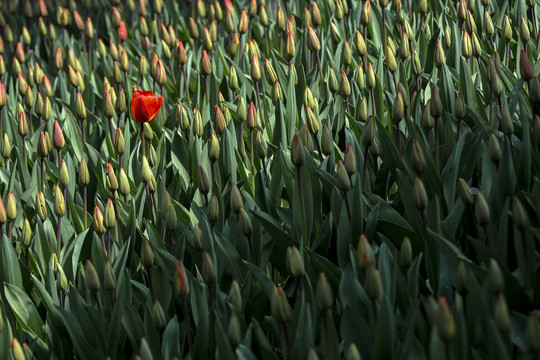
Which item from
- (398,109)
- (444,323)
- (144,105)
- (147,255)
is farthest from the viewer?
(144,105)

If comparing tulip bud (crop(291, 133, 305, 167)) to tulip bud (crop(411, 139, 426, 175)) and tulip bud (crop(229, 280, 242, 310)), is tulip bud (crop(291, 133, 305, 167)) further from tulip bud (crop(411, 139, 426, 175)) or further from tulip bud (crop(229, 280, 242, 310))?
tulip bud (crop(229, 280, 242, 310))

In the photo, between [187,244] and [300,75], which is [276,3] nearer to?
[300,75]

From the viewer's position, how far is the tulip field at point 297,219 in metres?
1.52

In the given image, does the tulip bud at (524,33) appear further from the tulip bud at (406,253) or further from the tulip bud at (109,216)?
the tulip bud at (109,216)

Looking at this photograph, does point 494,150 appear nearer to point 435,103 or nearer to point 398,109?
point 435,103

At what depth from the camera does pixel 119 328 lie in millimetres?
1691

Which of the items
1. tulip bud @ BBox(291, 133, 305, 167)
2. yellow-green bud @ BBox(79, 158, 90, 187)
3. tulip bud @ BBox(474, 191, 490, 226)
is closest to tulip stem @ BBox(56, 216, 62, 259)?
yellow-green bud @ BBox(79, 158, 90, 187)

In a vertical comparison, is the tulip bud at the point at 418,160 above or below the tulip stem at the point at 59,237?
above

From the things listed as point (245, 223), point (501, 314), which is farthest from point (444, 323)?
point (245, 223)

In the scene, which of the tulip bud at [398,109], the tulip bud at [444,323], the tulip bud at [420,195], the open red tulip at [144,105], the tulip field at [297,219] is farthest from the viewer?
the open red tulip at [144,105]

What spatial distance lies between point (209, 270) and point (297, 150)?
382 millimetres

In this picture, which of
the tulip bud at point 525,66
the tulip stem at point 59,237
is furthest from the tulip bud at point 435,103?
the tulip stem at point 59,237

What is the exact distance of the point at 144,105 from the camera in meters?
2.44

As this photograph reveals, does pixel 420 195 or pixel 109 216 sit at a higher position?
pixel 420 195
